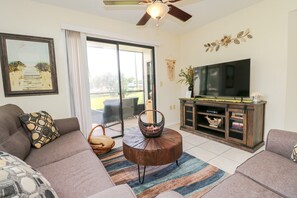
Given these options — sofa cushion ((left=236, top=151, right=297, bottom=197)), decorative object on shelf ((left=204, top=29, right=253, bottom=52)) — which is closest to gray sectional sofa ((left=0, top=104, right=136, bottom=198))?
sofa cushion ((left=236, top=151, right=297, bottom=197))

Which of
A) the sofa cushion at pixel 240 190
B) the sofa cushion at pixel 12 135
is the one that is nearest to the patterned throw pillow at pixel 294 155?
the sofa cushion at pixel 240 190

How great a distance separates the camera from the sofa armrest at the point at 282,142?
132 cm

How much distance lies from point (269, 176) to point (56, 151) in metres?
1.89

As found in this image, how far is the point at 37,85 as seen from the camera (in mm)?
2383

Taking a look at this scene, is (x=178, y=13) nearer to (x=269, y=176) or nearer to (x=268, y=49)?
(x=268, y=49)

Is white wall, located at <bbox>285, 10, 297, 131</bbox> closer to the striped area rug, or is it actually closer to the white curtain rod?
the striped area rug

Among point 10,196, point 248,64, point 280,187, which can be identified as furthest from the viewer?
point 248,64

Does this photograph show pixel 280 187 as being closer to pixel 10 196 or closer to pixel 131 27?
pixel 10 196

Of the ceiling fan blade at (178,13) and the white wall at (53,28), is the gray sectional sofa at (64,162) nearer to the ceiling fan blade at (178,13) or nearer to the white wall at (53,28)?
the white wall at (53,28)

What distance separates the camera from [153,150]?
162 centimetres

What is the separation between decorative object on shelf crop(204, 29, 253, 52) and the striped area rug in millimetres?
2394

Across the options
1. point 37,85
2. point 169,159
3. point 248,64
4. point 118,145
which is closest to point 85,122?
point 118,145

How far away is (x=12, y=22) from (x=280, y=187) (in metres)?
3.50

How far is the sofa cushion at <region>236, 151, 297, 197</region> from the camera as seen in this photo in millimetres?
984
